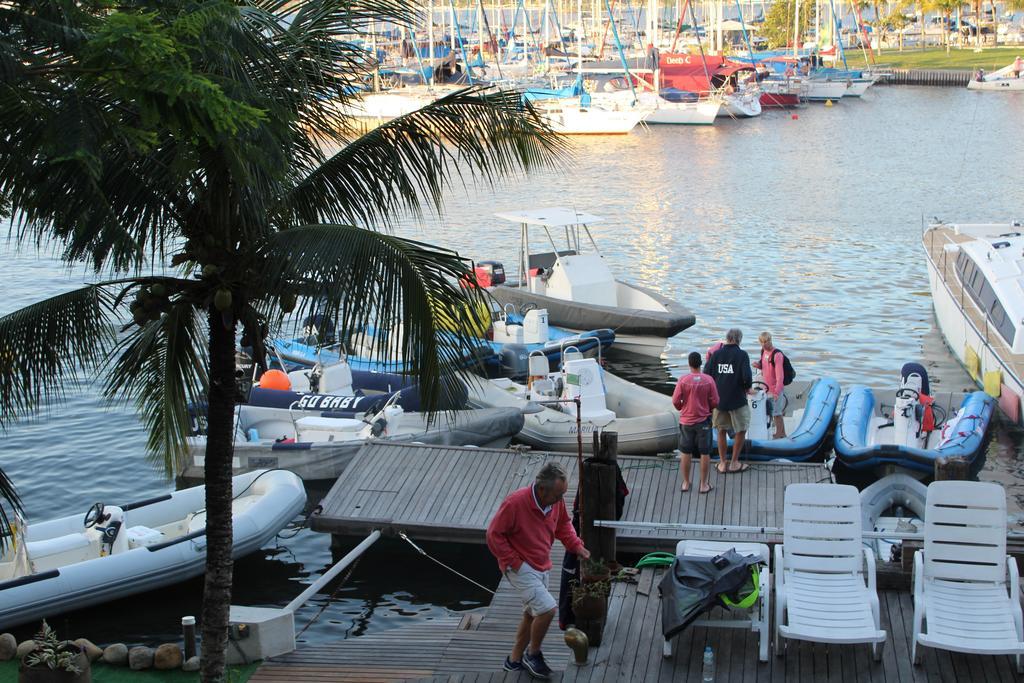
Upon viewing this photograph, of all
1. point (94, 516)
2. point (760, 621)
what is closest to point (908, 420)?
point (760, 621)

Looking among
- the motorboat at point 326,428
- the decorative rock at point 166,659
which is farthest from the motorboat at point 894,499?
the decorative rock at point 166,659

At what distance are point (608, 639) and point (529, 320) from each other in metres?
13.2

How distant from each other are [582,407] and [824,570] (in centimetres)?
859

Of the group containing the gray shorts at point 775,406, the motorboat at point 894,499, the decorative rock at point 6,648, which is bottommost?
the motorboat at point 894,499

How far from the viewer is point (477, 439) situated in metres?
16.7

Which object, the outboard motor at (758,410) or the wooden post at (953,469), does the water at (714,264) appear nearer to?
the outboard motor at (758,410)

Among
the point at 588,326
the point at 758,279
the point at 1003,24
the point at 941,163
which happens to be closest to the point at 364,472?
the point at 588,326

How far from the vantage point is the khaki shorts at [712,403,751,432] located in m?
13.4

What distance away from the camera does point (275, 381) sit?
18.4 meters

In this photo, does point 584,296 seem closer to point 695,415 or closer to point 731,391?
point 731,391

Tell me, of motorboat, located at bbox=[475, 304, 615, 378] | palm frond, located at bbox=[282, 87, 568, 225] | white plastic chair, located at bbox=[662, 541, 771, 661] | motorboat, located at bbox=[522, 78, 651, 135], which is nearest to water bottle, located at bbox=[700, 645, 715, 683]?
white plastic chair, located at bbox=[662, 541, 771, 661]

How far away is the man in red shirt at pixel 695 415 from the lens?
1260 cm

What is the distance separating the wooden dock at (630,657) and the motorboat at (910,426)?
18.7ft

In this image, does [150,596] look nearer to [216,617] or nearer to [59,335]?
[216,617]
